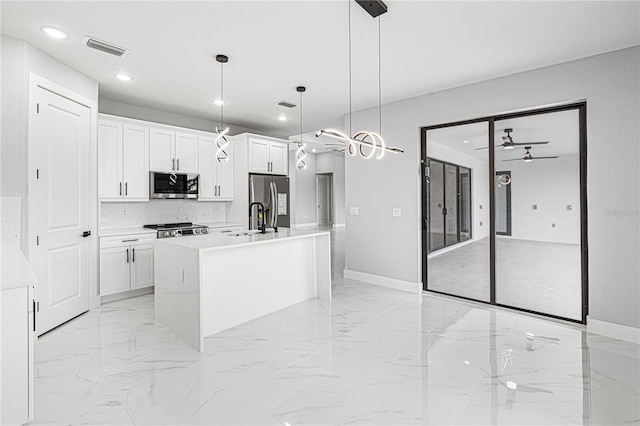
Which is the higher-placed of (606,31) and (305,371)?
(606,31)

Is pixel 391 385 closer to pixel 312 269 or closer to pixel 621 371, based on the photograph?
pixel 621 371

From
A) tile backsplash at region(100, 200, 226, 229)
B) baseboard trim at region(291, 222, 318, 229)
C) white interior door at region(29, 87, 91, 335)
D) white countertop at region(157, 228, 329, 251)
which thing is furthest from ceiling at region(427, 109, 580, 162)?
baseboard trim at region(291, 222, 318, 229)

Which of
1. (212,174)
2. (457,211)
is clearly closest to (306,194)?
(212,174)

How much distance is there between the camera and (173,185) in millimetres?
5039

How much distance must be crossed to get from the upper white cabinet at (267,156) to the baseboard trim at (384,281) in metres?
2.32

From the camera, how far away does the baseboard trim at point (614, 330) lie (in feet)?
10.1

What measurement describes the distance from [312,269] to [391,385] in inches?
86.3

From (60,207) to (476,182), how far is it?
4.83m

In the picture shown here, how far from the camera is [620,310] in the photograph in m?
3.17

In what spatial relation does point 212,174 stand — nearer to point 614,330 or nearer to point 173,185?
point 173,185

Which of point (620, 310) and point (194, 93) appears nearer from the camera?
point (620, 310)

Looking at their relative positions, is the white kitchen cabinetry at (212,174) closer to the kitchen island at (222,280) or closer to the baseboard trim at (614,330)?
the kitchen island at (222,280)

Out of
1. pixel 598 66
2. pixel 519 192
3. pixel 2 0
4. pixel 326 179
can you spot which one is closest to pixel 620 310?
pixel 519 192

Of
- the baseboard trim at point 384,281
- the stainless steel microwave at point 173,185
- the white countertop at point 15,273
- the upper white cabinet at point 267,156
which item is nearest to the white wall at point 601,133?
the baseboard trim at point 384,281
